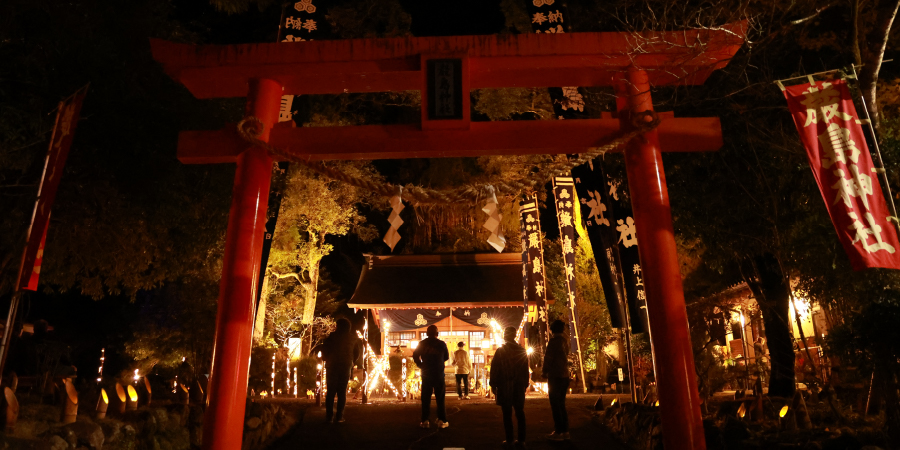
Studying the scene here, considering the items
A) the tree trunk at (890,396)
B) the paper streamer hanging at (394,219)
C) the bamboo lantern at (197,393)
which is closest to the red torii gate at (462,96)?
the paper streamer hanging at (394,219)

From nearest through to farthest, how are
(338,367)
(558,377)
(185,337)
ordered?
(558,377), (338,367), (185,337)

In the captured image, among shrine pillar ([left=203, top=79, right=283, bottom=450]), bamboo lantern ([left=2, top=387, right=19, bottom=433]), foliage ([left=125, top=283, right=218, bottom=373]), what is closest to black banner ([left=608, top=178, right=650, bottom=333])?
shrine pillar ([left=203, top=79, right=283, bottom=450])

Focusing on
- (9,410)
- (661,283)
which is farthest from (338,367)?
(661,283)

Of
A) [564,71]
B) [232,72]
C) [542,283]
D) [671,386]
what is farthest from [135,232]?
[542,283]

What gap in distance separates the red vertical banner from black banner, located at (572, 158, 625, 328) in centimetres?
292

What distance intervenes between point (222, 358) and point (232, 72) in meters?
2.89

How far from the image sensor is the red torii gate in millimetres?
5617

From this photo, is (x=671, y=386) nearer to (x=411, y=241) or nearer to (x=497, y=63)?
(x=497, y=63)

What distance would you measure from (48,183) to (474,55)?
14.5 feet

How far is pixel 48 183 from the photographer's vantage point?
5.66 m

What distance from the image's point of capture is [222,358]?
521 cm

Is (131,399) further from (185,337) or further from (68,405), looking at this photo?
(185,337)

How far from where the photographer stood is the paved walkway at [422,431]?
286 inches

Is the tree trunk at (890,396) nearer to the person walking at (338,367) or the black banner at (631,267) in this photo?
the black banner at (631,267)
